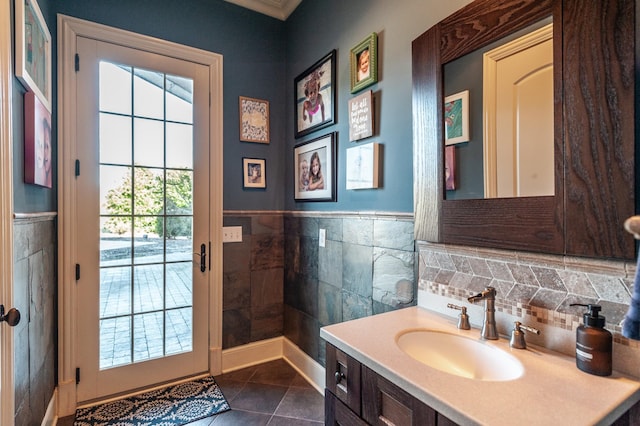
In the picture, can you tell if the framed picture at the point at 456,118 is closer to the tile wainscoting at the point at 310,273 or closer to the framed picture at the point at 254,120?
the tile wainscoting at the point at 310,273

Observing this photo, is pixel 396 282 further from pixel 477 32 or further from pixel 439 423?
pixel 477 32

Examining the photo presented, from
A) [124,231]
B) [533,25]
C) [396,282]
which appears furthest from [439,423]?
[124,231]

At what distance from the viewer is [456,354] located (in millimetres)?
1156

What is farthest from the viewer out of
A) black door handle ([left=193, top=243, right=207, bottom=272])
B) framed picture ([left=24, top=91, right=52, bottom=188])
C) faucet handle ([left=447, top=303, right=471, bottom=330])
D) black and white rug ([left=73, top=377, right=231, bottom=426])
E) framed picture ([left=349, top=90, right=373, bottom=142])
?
black door handle ([left=193, top=243, right=207, bottom=272])

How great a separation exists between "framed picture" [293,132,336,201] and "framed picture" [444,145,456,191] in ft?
2.91

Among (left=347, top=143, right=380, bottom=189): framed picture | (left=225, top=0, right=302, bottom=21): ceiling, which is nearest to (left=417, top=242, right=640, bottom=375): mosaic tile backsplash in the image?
(left=347, top=143, right=380, bottom=189): framed picture

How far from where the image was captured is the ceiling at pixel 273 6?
98.6 inches

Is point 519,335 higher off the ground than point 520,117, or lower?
lower

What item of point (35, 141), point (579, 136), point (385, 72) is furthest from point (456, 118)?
point (35, 141)

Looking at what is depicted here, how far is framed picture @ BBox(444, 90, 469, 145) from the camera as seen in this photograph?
124cm

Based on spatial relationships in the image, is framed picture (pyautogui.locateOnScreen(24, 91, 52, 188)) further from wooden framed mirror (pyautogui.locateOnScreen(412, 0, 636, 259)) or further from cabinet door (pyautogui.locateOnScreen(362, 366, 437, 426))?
wooden framed mirror (pyautogui.locateOnScreen(412, 0, 636, 259))

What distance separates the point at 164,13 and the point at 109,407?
2634 mm

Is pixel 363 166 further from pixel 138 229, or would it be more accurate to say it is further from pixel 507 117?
pixel 138 229

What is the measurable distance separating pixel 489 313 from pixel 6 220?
171 centimetres
